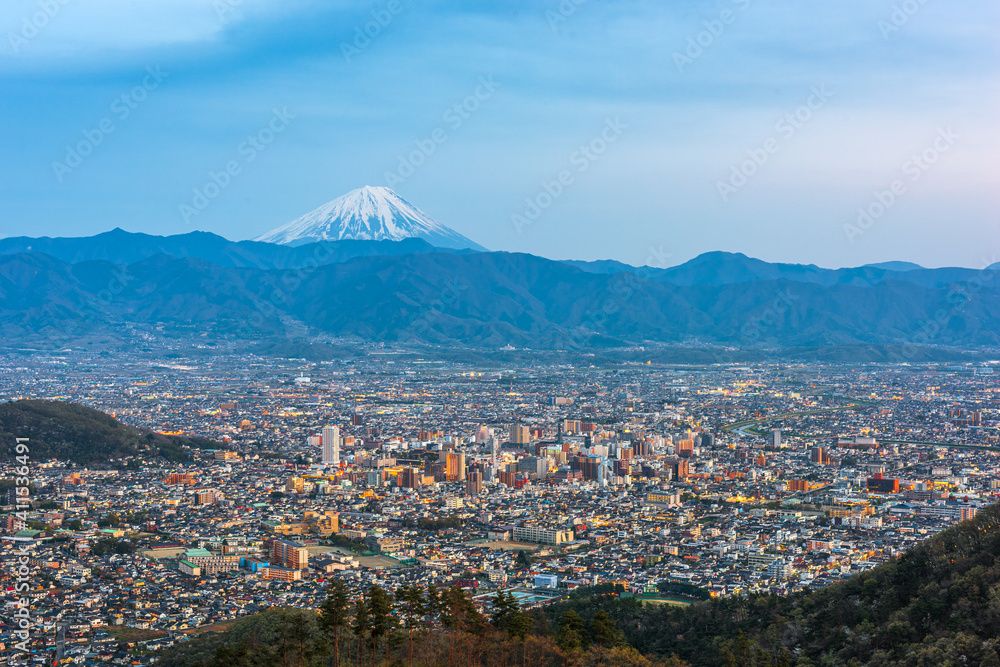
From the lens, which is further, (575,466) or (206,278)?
(206,278)

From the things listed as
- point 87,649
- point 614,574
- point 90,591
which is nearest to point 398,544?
point 614,574

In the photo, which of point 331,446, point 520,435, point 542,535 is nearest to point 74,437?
point 331,446

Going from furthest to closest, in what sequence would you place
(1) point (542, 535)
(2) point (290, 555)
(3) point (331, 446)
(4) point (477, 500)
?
(3) point (331, 446) → (4) point (477, 500) → (1) point (542, 535) → (2) point (290, 555)

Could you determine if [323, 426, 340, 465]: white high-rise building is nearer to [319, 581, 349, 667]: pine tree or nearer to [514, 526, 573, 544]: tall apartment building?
[514, 526, 573, 544]: tall apartment building

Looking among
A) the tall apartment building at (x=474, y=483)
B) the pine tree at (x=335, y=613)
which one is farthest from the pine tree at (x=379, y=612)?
the tall apartment building at (x=474, y=483)

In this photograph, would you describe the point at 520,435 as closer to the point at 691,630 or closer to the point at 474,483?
the point at 474,483

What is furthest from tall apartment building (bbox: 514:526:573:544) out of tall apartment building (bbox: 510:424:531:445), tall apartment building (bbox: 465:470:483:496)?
tall apartment building (bbox: 510:424:531:445)

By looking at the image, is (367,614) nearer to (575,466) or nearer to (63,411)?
(575,466)
